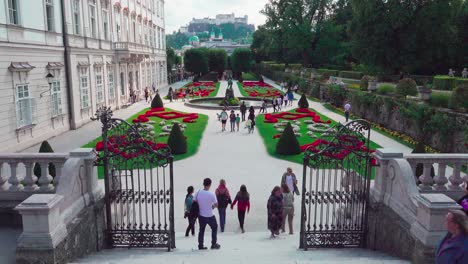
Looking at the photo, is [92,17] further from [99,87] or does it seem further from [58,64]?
[58,64]

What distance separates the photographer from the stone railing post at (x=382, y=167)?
23.5 ft

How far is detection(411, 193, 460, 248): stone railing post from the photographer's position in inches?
216

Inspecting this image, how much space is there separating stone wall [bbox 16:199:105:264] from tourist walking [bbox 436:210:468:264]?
4923mm

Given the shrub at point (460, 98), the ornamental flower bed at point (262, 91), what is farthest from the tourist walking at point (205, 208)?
the ornamental flower bed at point (262, 91)

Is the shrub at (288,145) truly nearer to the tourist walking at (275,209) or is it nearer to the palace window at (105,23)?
the tourist walking at (275,209)

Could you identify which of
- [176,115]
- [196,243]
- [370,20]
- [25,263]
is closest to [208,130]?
[176,115]

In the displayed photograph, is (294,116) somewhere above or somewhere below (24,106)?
below

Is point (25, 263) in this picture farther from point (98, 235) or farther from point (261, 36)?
point (261, 36)

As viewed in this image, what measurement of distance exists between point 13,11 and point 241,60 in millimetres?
60776

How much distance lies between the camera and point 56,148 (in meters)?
18.1

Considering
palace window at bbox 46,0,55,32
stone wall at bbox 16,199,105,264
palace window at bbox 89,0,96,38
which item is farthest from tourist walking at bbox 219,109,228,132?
stone wall at bbox 16,199,105,264

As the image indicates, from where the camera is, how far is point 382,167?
7.35m

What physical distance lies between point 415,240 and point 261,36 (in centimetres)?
7953

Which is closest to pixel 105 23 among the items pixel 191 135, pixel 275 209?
pixel 191 135
